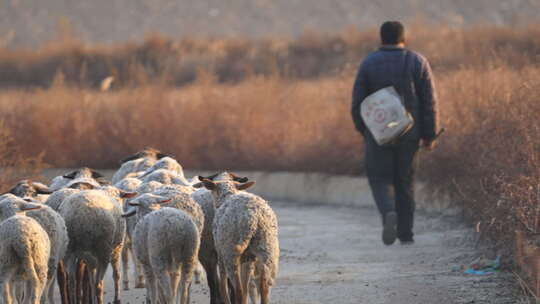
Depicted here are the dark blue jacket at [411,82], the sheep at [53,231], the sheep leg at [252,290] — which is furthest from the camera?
the dark blue jacket at [411,82]

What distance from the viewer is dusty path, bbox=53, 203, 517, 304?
10.3 meters

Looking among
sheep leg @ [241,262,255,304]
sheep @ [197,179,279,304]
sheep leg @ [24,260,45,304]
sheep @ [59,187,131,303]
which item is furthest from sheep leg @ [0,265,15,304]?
sheep leg @ [241,262,255,304]

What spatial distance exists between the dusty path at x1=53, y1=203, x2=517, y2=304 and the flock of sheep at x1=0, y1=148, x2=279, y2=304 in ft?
3.14

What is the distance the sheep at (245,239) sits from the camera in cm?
918

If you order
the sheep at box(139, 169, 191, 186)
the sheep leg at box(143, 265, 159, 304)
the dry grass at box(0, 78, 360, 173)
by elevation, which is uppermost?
the sheep at box(139, 169, 191, 186)

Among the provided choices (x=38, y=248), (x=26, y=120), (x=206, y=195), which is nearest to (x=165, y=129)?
(x=26, y=120)

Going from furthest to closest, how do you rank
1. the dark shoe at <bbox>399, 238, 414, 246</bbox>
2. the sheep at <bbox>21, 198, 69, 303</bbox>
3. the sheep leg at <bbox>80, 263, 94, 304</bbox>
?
the dark shoe at <bbox>399, 238, 414, 246</bbox>, the sheep leg at <bbox>80, 263, 94, 304</bbox>, the sheep at <bbox>21, 198, 69, 303</bbox>

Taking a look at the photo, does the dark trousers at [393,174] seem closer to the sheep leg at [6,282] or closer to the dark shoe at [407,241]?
the dark shoe at [407,241]

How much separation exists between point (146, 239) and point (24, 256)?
1.06m

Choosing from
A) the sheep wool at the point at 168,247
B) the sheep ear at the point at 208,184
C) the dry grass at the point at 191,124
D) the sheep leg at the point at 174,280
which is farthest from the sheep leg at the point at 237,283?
the dry grass at the point at 191,124

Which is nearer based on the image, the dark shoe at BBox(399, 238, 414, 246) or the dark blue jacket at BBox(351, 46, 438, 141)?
the dark blue jacket at BBox(351, 46, 438, 141)

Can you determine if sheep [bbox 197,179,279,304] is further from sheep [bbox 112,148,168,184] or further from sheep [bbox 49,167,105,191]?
sheep [bbox 112,148,168,184]

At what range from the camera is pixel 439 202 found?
16.4m

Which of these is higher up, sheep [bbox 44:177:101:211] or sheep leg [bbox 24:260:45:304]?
sheep [bbox 44:177:101:211]
